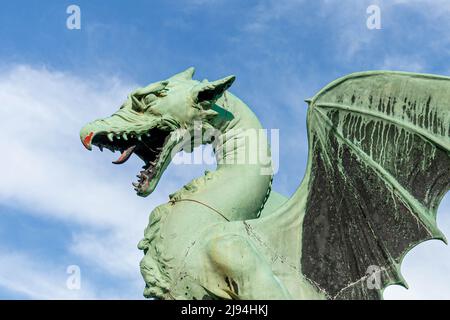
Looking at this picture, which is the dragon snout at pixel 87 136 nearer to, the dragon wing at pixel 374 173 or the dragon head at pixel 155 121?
the dragon head at pixel 155 121

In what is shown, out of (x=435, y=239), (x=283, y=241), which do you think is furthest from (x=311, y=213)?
(x=435, y=239)

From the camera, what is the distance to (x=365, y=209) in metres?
5.41

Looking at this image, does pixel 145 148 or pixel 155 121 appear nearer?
pixel 155 121

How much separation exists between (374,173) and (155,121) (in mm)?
1495

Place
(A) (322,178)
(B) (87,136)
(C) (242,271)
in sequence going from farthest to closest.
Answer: (A) (322,178)
(B) (87,136)
(C) (242,271)

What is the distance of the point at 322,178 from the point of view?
547 centimetres

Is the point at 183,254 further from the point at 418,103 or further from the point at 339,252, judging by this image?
the point at 418,103

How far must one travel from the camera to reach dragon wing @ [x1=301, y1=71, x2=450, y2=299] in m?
5.31

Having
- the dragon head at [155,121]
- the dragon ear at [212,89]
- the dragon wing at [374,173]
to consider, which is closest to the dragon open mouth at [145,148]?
the dragon head at [155,121]

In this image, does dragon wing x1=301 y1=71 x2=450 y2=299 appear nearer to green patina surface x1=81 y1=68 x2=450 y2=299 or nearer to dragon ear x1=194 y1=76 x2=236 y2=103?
green patina surface x1=81 y1=68 x2=450 y2=299

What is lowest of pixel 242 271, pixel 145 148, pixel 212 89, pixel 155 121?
pixel 242 271

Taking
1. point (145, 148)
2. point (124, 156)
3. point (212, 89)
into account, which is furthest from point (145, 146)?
point (212, 89)

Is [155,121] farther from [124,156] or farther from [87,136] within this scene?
[87,136]
